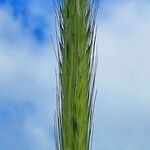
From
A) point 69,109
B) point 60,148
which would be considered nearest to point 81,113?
point 69,109

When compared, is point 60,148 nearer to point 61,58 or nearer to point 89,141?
point 89,141

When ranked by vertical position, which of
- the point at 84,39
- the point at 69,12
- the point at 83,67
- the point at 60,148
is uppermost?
the point at 69,12

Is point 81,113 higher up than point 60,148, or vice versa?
point 81,113

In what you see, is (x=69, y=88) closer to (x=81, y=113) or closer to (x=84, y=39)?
(x=81, y=113)

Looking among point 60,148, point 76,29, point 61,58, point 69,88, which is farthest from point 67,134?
point 76,29

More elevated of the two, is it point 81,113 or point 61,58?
point 61,58

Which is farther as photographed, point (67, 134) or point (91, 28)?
point (91, 28)
